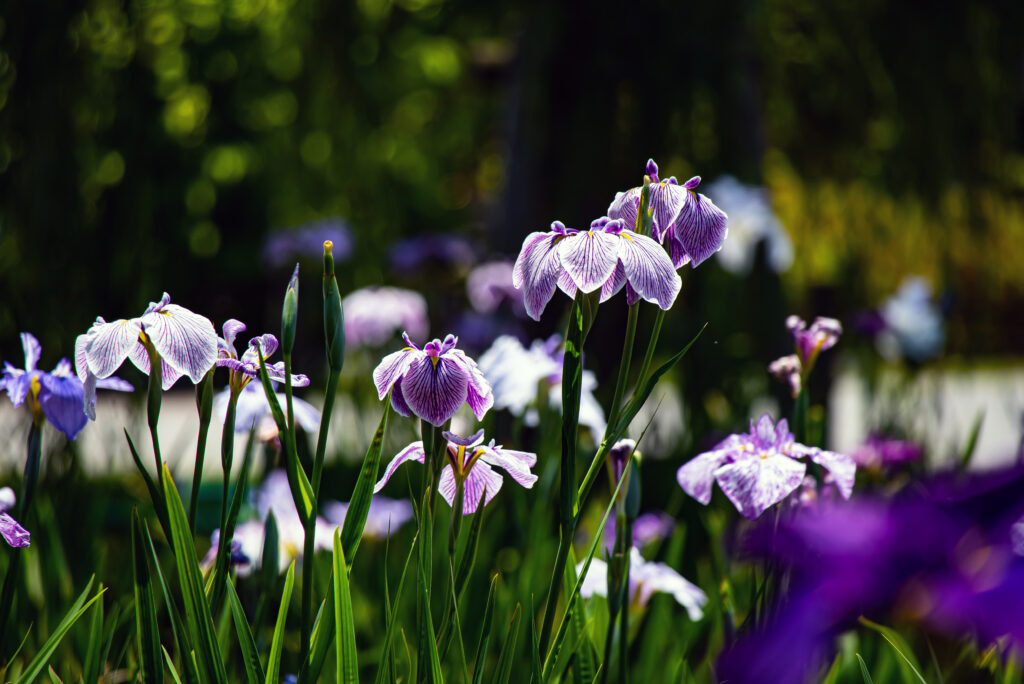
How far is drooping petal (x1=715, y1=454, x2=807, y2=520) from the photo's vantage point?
819mm

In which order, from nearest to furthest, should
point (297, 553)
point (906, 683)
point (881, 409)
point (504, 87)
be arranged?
point (906, 683) < point (297, 553) < point (881, 409) < point (504, 87)

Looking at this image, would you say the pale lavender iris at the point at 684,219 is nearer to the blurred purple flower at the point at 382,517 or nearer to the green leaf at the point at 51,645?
the green leaf at the point at 51,645

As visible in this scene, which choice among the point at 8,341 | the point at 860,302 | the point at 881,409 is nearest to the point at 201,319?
the point at 8,341

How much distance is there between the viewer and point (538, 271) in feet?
2.32

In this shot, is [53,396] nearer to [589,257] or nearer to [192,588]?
[192,588]

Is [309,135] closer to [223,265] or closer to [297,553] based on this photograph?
[297,553]

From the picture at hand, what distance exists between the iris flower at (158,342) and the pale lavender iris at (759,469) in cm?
49

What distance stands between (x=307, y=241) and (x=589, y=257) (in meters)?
3.17

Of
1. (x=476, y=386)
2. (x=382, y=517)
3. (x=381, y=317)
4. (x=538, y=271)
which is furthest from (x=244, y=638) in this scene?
(x=381, y=317)

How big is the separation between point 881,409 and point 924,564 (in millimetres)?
2398

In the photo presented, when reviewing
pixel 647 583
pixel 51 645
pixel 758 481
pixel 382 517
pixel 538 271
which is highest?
pixel 538 271

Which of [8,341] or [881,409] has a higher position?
[8,341]

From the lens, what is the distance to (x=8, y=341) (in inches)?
64.2

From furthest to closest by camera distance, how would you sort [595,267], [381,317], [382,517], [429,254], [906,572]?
[429,254] → [381,317] → [382,517] → [595,267] → [906,572]
